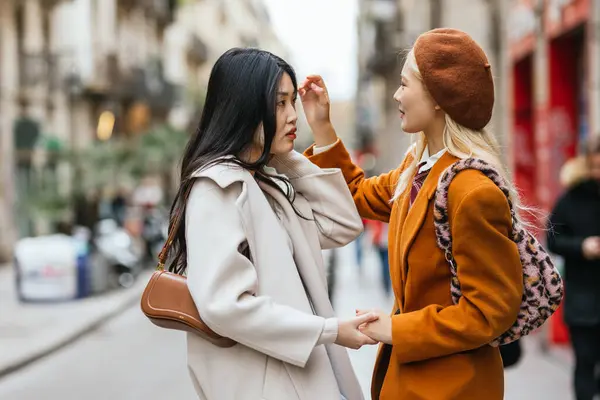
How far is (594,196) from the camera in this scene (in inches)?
239

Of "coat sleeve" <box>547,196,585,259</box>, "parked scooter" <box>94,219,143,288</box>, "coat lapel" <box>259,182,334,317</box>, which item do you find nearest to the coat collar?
"coat lapel" <box>259,182,334,317</box>

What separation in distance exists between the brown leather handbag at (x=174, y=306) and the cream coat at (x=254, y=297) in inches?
1.7

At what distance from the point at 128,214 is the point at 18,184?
20.8 feet

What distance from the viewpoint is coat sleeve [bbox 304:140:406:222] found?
3155 millimetres

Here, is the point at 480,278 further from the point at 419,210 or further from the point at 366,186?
the point at 366,186

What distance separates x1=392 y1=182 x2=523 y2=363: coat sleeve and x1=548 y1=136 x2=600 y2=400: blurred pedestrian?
341 centimetres

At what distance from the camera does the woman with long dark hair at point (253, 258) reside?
2492 millimetres

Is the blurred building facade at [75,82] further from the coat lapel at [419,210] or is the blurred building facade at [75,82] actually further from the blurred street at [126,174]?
the coat lapel at [419,210]

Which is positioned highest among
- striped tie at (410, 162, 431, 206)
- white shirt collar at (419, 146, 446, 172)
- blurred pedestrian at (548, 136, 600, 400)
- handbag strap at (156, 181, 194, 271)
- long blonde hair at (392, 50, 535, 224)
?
long blonde hair at (392, 50, 535, 224)

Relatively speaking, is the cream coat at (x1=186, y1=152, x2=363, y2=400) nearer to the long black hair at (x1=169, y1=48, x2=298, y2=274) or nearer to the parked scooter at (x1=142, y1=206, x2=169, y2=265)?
the long black hair at (x1=169, y1=48, x2=298, y2=274)

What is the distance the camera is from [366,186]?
3219 mm

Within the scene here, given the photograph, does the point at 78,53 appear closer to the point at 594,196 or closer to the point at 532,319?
the point at 594,196

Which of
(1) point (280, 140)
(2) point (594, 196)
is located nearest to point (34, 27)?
(2) point (594, 196)

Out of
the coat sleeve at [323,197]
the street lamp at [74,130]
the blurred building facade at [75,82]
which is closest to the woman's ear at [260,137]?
the coat sleeve at [323,197]
